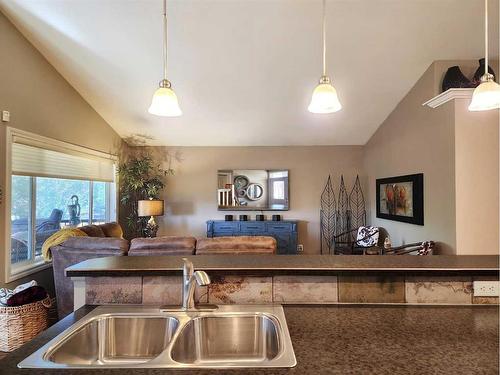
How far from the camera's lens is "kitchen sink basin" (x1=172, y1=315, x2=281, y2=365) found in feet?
4.00

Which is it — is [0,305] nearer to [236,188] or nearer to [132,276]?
[132,276]

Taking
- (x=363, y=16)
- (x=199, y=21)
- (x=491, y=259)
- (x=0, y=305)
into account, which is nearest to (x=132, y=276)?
(x=491, y=259)

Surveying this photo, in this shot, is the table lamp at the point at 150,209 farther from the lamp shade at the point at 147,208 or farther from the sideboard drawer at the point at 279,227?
the sideboard drawer at the point at 279,227

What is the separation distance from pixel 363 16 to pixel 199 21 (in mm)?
1708

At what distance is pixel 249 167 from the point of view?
6207 mm

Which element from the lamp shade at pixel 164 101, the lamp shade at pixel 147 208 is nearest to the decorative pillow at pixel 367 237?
the lamp shade at pixel 147 208

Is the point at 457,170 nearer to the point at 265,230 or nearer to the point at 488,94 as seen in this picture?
the point at 488,94

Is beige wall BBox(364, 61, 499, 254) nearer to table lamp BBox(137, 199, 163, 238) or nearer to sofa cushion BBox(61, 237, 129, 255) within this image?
sofa cushion BBox(61, 237, 129, 255)

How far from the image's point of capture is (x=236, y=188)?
6152mm

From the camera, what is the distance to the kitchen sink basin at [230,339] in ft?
4.00

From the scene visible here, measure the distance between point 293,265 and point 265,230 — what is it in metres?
4.40

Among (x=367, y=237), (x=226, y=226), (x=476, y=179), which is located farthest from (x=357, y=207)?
(x=476, y=179)

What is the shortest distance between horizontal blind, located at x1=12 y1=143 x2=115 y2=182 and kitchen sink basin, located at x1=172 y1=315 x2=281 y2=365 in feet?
10.2

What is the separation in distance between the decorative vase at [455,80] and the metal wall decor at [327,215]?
→ 9.25 ft
